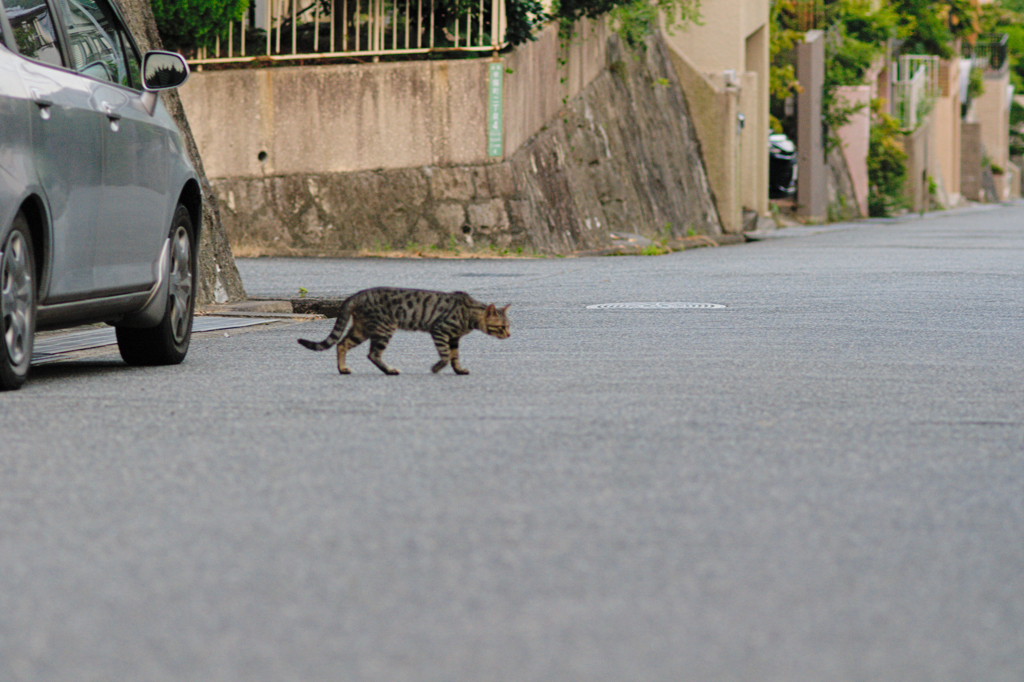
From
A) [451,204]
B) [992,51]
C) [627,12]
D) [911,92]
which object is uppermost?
[992,51]

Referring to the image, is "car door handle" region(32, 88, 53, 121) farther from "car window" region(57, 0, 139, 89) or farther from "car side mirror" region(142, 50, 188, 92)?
"car side mirror" region(142, 50, 188, 92)

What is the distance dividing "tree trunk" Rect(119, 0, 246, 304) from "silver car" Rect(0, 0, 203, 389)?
135 inches

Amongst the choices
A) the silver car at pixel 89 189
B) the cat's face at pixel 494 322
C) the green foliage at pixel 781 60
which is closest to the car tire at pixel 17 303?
the silver car at pixel 89 189

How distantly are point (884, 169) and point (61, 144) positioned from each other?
44413 mm

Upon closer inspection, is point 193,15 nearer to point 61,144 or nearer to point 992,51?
point 61,144

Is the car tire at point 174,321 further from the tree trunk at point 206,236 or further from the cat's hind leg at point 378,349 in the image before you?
the tree trunk at point 206,236

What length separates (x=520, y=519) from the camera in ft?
13.5

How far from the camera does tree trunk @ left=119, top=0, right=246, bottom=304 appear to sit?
1208 cm

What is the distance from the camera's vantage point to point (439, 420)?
5.96 m

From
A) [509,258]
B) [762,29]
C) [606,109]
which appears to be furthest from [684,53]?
[509,258]

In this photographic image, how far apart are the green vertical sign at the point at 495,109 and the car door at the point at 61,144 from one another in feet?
45.9

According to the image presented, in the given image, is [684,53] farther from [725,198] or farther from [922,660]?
[922,660]

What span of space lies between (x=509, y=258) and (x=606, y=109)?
21.5 feet

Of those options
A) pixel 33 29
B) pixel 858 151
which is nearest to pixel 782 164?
pixel 858 151
